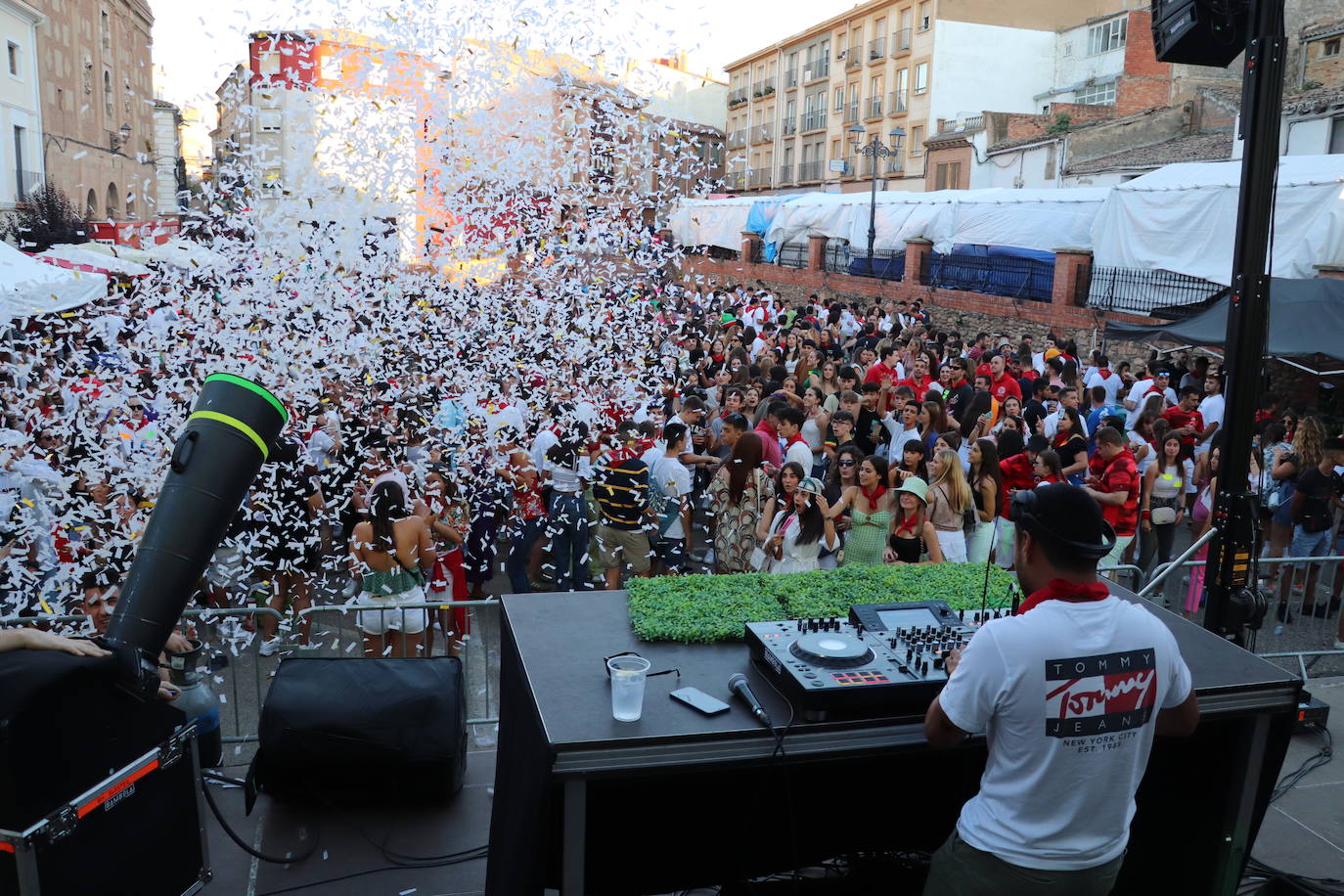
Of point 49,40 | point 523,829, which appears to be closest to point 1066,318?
point 523,829

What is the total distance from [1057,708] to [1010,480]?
544cm

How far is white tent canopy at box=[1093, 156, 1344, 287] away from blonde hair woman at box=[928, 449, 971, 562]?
18.9 ft

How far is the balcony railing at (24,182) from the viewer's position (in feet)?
100

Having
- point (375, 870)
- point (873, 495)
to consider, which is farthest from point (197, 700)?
point (873, 495)

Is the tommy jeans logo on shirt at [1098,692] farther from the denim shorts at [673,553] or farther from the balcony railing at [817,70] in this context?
the balcony railing at [817,70]

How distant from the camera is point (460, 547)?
6434 millimetres

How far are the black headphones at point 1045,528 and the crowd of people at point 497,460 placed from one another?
3.49 metres

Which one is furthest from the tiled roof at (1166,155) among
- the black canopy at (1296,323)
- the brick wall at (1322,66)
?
the black canopy at (1296,323)

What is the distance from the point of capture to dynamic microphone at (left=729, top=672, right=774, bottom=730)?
2.72 metres

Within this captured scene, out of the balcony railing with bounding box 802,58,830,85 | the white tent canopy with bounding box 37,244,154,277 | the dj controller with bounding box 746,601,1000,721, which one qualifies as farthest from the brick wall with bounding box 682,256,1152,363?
the balcony railing with bounding box 802,58,830,85

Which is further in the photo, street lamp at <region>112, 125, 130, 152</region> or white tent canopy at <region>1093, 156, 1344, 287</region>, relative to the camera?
street lamp at <region>112, 125, 130, 152</region>

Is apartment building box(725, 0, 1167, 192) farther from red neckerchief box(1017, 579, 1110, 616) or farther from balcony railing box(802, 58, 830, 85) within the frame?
red neckerchief box(1017, 579, 1110, 616)

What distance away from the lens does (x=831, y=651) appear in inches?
114

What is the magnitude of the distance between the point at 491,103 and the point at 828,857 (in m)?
7.56
